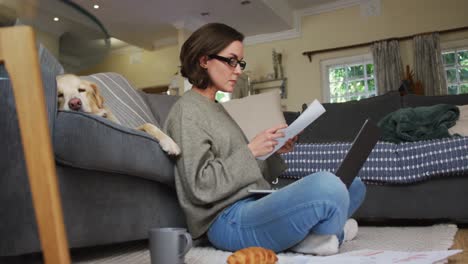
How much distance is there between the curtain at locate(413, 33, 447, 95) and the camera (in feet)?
18.9

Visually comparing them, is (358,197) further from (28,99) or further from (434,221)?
(28,99)

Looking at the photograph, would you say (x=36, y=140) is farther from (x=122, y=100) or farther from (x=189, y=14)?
(x=189, y=14)

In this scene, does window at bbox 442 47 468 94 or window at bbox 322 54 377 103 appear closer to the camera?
window at bbox 442 47 468 94

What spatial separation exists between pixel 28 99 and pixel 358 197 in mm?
1176

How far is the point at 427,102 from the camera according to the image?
8.89 ft

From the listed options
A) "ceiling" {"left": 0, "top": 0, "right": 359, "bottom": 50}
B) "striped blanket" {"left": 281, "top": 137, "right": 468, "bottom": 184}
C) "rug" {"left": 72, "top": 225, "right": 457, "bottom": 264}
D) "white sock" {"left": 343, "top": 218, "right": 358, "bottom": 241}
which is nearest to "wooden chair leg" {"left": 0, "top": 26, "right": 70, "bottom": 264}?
"rug" {"left": 72, "top": 225, "right": 457, "bottom": 264}

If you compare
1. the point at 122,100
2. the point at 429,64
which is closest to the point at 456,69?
the point at 429,64

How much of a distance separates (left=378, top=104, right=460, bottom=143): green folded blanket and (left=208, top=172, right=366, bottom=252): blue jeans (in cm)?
106

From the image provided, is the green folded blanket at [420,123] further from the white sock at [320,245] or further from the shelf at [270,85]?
the shelf at [270,85]

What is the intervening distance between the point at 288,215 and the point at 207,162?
28cm

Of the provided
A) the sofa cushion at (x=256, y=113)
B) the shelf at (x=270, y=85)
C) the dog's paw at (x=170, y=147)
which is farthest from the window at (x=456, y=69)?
the dog's paw at (x=170, y=147)

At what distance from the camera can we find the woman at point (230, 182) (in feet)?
3.70

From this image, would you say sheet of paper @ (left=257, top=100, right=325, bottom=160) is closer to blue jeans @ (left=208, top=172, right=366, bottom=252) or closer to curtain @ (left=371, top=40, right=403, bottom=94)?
blue jeans @ (left=208, top=172, right=366, bottom=252)

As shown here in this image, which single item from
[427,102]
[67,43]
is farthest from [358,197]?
→ [427,102]
